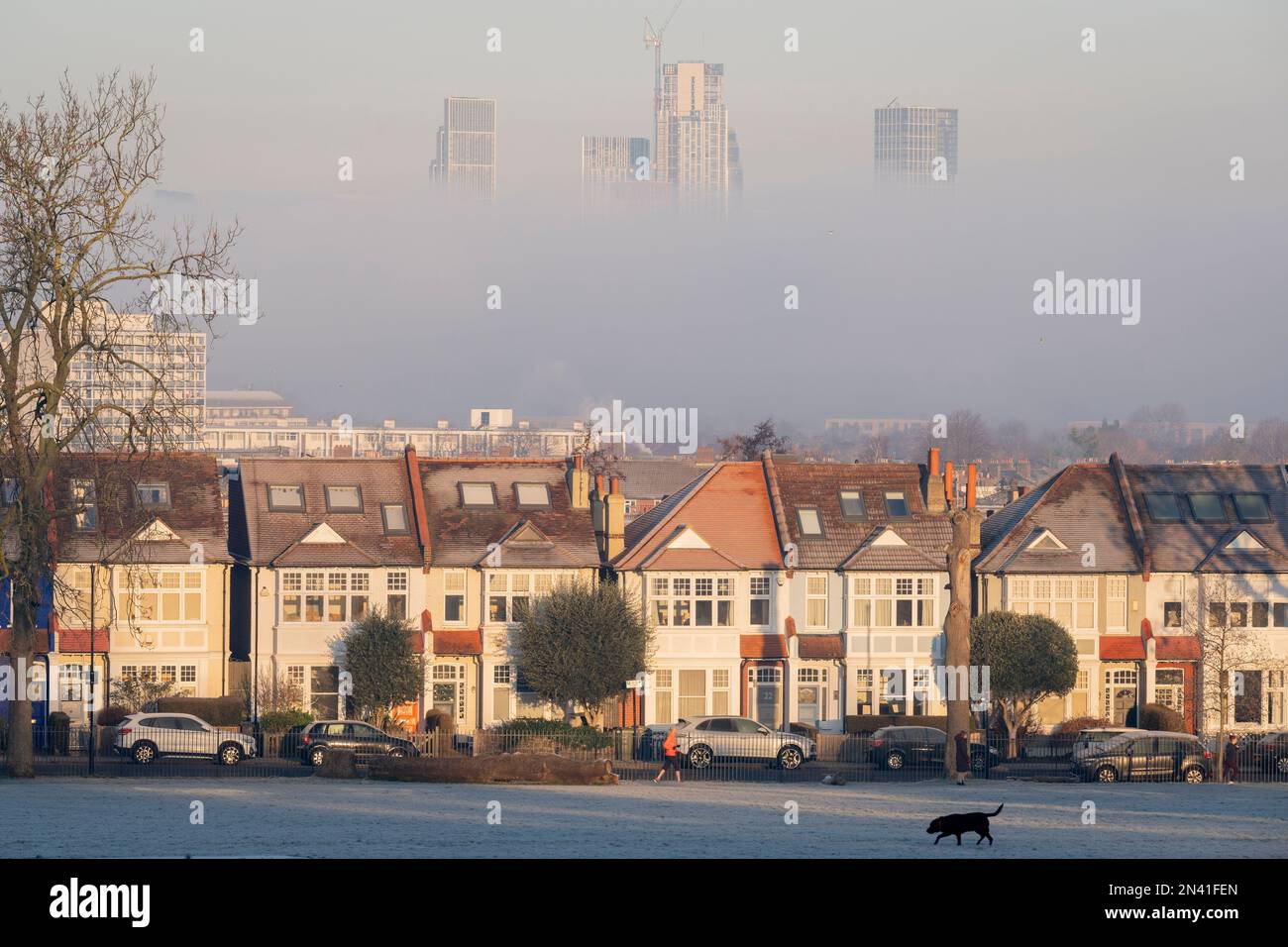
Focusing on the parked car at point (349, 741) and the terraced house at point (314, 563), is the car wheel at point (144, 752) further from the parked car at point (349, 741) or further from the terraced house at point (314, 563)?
the terraced house at point (314, 563)

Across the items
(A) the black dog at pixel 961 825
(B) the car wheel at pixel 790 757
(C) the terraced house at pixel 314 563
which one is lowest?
(B) the car wheel at pixel 790 757

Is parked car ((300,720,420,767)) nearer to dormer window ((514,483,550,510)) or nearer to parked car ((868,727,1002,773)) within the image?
parked car ((868,727,1002,773))

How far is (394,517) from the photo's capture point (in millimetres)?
66875

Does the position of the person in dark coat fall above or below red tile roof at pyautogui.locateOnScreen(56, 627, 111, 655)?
below

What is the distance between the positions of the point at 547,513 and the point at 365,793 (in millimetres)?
27632

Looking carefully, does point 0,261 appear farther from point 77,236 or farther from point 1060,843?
point 1060,843

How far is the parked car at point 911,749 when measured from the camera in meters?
54.0

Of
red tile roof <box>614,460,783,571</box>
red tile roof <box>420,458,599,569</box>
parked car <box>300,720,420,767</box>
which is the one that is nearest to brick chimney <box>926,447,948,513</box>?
red tile roof <box>614,460,783,571</box>

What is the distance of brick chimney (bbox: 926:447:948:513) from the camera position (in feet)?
221

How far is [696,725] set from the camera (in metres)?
54.0

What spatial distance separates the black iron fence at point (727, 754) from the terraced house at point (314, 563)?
7.08 meters

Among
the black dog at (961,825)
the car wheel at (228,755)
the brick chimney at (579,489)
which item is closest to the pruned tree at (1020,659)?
the brick chimney at (579,489)

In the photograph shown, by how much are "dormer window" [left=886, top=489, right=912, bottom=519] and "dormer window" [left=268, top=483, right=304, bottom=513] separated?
2174 cm

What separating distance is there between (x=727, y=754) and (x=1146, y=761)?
11.9 m
